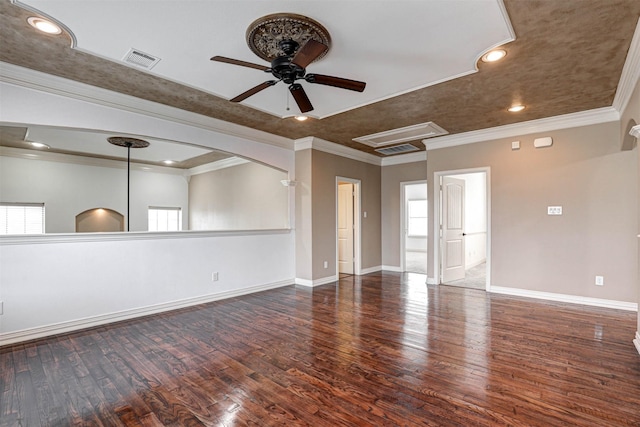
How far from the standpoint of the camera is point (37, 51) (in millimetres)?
2646

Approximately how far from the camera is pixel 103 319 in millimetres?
3605

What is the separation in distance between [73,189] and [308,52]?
5.17m

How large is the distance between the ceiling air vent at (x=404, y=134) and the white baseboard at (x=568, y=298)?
108 inches

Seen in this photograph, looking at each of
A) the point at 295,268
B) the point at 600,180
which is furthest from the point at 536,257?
the point at 295,268

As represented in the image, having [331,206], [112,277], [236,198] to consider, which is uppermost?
[236,198]

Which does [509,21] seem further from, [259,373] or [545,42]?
[259,373]

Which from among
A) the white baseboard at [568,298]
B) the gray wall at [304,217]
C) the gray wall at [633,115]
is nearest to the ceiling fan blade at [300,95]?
the gray wall at [304,217]

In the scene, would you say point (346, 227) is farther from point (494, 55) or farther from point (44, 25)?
point (44, 25)

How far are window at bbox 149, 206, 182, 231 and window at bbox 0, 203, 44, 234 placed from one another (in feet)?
5.20

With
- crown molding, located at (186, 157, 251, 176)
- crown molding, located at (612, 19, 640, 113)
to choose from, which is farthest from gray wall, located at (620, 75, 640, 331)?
crown molding, located at (186, 157, 251, 176)

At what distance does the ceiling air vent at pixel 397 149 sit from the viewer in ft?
19.9

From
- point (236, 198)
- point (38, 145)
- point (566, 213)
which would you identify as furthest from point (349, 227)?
point (38, 145)

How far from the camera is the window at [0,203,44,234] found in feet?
13.6

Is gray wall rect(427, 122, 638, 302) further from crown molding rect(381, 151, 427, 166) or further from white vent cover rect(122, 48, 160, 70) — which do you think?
white vent cover rect(122, 48, 160, 70)
